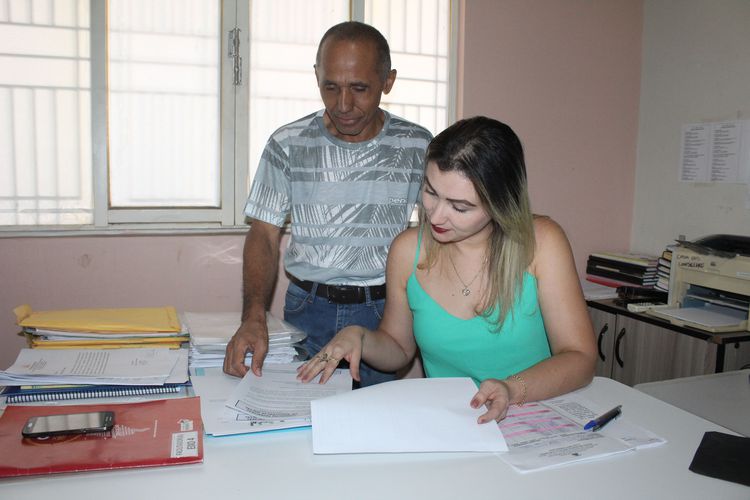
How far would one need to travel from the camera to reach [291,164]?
2.13m

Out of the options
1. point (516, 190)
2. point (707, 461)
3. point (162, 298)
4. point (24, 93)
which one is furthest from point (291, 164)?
point (707, 461)

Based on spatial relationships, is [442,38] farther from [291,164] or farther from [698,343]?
[698,343]

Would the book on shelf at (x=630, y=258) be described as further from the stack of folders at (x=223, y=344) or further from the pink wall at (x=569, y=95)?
the stack of folders at (x=223, y=344)

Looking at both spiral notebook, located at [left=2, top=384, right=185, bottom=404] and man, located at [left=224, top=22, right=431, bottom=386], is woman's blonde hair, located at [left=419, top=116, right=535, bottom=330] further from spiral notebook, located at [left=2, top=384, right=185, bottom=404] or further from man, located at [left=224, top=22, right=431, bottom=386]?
spiral notebook, located at [left=2, top=384, right=185, bottom=404]

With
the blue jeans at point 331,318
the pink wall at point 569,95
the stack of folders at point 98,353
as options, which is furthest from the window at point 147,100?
the stack of folders at point 98,353

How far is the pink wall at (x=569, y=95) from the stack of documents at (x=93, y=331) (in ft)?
6.54

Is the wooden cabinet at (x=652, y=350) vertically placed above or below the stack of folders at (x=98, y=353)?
below

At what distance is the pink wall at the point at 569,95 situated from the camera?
3.22 m

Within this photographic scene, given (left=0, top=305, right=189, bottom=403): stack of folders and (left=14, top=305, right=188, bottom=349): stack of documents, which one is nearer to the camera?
(left=0, top=305, right=189, bottom=403): stack of folders

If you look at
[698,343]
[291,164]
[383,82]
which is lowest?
[698,343]

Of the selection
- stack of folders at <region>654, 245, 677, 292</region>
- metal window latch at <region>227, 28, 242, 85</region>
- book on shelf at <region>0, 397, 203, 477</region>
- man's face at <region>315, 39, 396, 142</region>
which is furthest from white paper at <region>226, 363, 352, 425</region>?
stack of folders at <region>654, 245, 677, 292</region>

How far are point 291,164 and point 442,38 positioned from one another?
1449 millimetres

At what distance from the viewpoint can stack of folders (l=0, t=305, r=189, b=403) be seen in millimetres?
1379

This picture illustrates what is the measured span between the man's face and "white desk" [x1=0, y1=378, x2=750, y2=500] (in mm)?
1071
